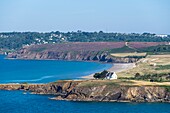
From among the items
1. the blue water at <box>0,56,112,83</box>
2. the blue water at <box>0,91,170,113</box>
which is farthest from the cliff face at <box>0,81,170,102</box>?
the blue water at <box>0,56,112,83</box>

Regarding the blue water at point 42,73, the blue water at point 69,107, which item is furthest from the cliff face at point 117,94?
the blue water at point 42,73

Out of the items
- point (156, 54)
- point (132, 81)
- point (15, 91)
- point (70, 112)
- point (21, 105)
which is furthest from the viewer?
point (156, 54)

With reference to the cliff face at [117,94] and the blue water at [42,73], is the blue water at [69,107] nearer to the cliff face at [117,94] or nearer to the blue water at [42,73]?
the cliff face at [117,94]

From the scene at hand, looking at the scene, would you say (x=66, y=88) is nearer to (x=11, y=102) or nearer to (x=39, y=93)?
(x=39, y=93)

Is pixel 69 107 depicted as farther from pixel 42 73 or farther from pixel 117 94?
pixel 42 73

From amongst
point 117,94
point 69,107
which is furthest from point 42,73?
point 69,107

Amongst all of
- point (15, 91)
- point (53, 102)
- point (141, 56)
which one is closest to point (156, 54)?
point (141, 56)

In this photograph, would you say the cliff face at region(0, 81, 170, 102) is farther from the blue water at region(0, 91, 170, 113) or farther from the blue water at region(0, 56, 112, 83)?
the blue water at region(0, 56, 112, 83)

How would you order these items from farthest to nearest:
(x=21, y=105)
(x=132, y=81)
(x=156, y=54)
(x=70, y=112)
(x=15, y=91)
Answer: (x=156, y=54) → (x=15, y=91) → (x=132, y=81) → (x=21, y=105) → (x=70, y=112)
